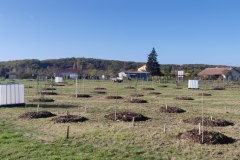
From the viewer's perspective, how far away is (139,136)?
12.4 meters

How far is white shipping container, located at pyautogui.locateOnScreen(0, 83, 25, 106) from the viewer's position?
Answer: 22.0 metres

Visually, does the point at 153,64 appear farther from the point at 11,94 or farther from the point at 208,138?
the point at 208,138

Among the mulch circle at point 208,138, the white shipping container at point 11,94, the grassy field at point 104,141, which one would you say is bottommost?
the grassy field at point 104,141

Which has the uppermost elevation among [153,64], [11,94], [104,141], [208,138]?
[153,64]

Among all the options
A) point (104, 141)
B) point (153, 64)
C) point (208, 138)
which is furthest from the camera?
point (153, 64)

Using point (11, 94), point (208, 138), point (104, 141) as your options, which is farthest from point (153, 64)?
point (104, 141)

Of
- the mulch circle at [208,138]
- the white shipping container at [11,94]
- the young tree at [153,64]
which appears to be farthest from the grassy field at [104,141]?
the young tree at [153,64]

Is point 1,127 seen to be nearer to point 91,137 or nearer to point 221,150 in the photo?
point 91,137

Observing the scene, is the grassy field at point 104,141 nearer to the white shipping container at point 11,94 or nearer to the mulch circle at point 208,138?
the mulch circle at point 208,138

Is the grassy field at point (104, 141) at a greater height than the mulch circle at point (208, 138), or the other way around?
the mulch circle at point (208, 138)

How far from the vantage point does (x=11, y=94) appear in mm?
22406

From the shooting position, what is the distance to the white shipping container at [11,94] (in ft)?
72.3

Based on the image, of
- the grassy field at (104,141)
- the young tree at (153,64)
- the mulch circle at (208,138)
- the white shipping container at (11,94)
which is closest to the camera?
the grassy field at (104,141)

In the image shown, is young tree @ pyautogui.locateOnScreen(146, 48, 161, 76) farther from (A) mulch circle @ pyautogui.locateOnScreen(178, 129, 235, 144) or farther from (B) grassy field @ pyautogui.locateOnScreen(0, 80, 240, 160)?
(A) mulch circle @ pyautogui.locateOnScreen(178, 129, 235, 144)
